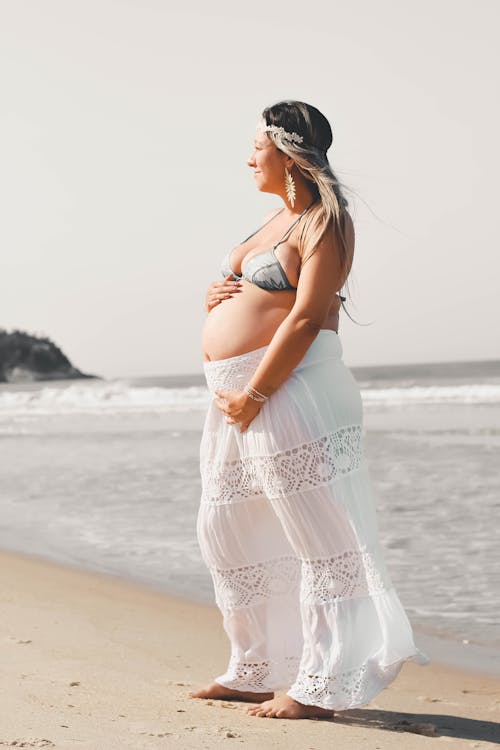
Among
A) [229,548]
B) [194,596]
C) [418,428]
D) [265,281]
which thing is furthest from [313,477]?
[418,428]

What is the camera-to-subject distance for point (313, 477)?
2.96 m

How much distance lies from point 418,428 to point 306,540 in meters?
11.8

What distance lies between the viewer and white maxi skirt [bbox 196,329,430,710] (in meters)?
2.90

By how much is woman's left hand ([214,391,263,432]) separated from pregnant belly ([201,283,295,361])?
15 cm

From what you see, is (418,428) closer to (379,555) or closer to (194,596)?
(194,596)

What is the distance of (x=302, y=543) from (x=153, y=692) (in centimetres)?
76

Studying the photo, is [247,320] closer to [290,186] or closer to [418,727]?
[290,186]

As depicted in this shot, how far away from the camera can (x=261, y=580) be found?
3.16 metres

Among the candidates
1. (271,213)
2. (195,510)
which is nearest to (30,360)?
(195,510)

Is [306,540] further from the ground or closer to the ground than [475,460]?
further from the ground

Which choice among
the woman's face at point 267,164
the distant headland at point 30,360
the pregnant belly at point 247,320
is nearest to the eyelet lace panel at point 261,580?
the pregnant belly at point 247,320

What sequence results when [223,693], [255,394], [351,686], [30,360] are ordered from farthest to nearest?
[30,360] → [223,693] → [255,394] → [351,686]

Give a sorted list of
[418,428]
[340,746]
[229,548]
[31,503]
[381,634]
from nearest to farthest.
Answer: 1. [340,746]
2. [381,634]
3. [229,548]
4. [31,503]
5. [418,428]

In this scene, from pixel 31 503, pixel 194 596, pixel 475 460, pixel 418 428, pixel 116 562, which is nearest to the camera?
pixel 194 596
